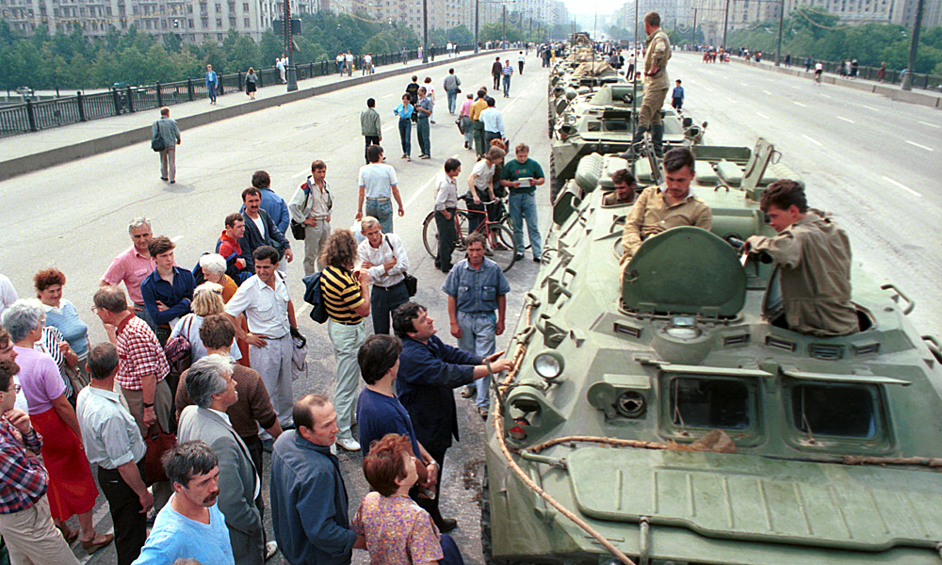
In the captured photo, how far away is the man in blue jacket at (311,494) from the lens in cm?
411

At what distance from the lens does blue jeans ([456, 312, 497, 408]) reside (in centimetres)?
755

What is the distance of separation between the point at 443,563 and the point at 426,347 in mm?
1952

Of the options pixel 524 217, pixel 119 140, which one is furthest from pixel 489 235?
pixel 119 140

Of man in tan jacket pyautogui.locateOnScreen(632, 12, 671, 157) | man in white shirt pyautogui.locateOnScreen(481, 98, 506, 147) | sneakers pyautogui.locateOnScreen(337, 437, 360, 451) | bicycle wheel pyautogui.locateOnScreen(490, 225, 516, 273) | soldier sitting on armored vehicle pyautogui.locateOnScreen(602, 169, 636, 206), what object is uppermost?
man in tan jacket pyautogui.locateOnScreen(632, 12, 671, 157)

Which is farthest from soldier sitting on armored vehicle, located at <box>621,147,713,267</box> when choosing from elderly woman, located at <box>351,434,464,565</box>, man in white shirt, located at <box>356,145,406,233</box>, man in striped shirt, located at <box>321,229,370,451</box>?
man in white shirt, located at <box>356,145,406,233</box>

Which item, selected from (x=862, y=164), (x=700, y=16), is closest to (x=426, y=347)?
(x=862, y=164)

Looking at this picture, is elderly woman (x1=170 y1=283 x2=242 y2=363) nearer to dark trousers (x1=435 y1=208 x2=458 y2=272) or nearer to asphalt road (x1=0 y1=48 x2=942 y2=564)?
asphalt road (x1=0 y1=48 x2=942 y2=564)

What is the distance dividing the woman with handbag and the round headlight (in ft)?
12.9

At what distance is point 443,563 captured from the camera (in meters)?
4.00

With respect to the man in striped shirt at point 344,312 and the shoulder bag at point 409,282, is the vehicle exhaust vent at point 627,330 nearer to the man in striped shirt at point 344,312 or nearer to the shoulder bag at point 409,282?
the man in striped shirt at point 344,312

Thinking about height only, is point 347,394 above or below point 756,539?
below

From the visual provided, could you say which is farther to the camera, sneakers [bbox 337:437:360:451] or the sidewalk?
the sidewalk

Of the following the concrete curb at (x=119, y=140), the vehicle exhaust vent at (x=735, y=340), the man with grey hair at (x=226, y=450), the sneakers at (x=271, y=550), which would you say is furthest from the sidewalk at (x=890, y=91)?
the man with grey hair at (x=226, y=450)

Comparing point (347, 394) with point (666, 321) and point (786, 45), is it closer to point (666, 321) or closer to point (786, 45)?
point (666, 321)
